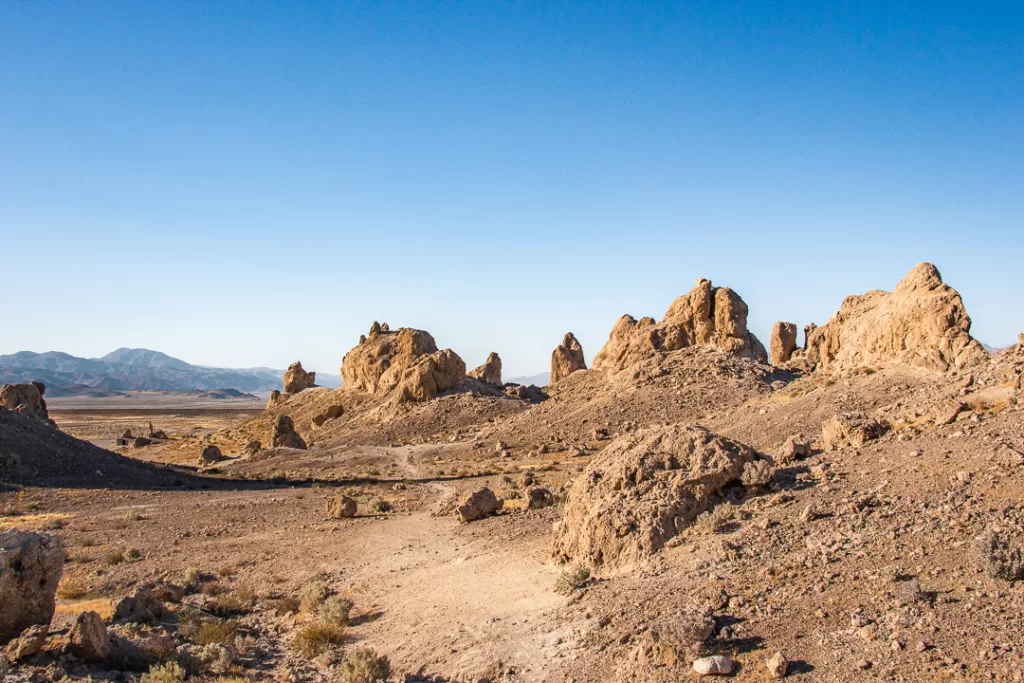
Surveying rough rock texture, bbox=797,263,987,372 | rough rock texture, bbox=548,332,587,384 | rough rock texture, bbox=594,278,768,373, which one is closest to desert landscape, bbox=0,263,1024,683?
rough rock texture, bbox=797,263,987,372

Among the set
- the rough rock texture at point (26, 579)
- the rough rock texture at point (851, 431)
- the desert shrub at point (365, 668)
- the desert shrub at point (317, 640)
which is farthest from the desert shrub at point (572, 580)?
the rough rock texture at point (26, 579)

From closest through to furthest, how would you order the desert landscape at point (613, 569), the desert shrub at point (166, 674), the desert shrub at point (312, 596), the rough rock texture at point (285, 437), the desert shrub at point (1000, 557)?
the desert shrub at point (1000, 557) < the desert landscape at point (613, 569) < the desert shrub at point (166, 674) < the desert shrub at point (312, 596) < the rough rock texture at point (285, 437)

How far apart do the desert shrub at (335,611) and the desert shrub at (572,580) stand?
158 inches

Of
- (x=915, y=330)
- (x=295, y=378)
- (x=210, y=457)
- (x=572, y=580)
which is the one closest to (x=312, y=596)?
(x=572, y=580)

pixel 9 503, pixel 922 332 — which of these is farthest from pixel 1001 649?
pixel 9 503

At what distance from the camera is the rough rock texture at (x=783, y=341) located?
187ft

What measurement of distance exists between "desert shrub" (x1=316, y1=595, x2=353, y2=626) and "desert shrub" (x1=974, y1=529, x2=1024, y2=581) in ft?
32.7

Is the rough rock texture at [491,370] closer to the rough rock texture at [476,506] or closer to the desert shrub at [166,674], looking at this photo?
the rough rock texture at [476,506]

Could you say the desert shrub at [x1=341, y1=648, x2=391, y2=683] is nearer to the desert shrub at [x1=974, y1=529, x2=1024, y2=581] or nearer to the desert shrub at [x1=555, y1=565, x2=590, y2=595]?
the desert shrub at [x1=555, y1=565, x2=590, y2=595]

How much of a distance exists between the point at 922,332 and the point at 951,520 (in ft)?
78.7

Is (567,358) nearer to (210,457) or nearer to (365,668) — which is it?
(210,457)

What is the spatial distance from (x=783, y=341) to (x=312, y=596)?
49.7 meters

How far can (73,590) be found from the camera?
628 inches

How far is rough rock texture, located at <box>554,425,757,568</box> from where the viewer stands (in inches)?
489
